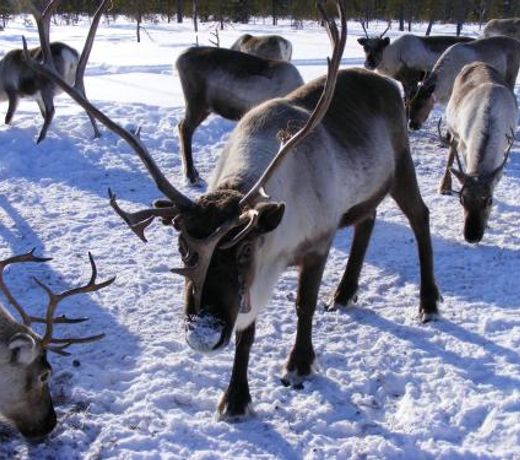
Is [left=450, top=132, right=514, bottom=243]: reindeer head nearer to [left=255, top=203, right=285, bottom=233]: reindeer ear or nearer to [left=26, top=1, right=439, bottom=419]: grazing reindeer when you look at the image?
[left=26, top=1, right=439, bottom=419]: grazing reindeer

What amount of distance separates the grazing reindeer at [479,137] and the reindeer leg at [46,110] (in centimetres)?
483

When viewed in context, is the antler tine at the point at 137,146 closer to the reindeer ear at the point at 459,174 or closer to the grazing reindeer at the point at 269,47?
the reindeer ear at the point at 459,174

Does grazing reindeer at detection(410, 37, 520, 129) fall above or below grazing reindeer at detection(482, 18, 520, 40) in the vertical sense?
below

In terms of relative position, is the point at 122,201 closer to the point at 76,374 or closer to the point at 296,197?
the point at 76,374

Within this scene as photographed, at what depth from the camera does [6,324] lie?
3.02 metres

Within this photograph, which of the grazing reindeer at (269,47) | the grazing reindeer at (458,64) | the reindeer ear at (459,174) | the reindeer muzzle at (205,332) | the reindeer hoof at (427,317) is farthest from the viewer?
the grazing reindeer at (269,47)

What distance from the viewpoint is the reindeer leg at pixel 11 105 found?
9023 mm

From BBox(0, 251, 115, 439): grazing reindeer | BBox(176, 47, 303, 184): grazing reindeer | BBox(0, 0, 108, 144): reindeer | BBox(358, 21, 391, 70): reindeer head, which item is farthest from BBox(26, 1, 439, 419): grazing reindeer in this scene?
BBox(358, 21, 391, 70): reindeer head

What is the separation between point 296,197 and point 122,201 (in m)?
3.61

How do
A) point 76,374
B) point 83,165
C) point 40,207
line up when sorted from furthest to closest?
point 83,165 → point 40,207 → point 76,374

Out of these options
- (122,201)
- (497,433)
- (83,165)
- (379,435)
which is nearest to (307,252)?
(379,435)

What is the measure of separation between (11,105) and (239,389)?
7.36 meters

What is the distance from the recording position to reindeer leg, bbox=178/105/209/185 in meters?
7.17

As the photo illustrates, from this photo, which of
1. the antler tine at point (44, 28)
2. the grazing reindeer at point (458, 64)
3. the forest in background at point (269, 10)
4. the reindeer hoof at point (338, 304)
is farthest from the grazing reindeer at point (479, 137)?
the forest in background at point (269, 10)
